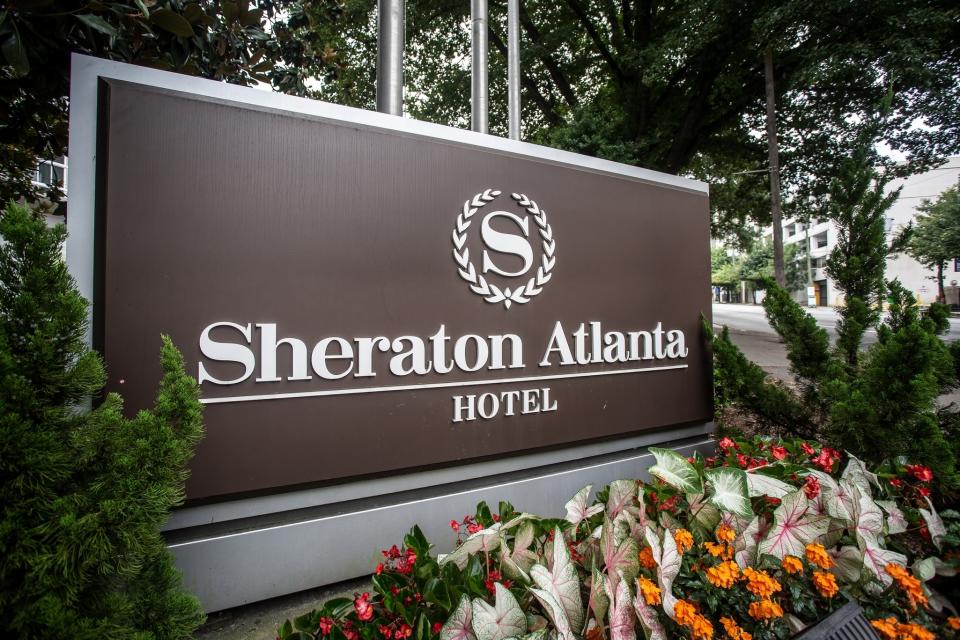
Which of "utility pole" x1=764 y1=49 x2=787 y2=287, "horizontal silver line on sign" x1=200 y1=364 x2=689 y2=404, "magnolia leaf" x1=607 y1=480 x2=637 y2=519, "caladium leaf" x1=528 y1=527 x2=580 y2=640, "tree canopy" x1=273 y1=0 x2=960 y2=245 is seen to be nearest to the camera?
"caladium leaf" x1=528 y1=527 x2=580 y2=640

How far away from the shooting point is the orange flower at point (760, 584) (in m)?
1.25

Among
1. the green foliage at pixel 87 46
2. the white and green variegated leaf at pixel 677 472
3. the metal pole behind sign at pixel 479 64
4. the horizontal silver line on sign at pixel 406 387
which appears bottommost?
the white and green variegated leaf at pixel 677 472

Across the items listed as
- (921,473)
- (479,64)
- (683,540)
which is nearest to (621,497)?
(683,540)

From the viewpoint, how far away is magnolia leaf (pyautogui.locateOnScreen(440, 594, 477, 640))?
1.20 meters

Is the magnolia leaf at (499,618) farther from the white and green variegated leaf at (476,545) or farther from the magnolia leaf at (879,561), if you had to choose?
the magnolia leaf at (879,561)

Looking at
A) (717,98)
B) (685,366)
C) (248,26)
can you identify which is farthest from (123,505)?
(717,98)

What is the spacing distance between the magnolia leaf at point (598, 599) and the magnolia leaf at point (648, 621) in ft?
0.26

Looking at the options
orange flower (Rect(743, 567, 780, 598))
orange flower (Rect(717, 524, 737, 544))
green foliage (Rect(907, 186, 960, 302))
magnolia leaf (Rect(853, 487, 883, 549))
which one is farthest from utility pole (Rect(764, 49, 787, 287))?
green foliage (Rect(907, 186, 960, 302))

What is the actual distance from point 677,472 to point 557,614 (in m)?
0.74

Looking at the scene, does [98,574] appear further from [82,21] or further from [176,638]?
[82,21]

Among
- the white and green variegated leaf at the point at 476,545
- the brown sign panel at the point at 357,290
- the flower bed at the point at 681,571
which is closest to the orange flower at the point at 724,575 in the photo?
the flower bed at the point at 681,571

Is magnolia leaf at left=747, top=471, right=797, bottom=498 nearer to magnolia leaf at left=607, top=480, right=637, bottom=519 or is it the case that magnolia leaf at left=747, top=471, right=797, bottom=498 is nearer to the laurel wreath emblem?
magnolia leaf at left=607, top=480, right=637, bottom=519

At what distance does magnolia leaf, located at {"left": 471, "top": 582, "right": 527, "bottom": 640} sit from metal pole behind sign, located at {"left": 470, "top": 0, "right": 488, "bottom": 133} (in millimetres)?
2994

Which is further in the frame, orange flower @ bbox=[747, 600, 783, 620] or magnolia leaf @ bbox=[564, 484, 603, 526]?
magnolia leaf @ bbox=[564, 484, 603, 526]
